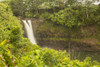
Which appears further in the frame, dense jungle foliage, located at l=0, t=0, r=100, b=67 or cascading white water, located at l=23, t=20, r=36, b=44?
cascading white water, located at l=23, t=20, r=36, b=44

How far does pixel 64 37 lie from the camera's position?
20.4 m

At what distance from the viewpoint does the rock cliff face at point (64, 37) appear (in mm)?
18422

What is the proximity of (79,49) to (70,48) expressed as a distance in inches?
68.4

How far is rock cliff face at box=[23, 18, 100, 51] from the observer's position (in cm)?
1842

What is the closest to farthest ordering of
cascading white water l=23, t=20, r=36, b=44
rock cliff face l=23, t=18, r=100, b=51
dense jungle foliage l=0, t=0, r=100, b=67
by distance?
1. dense jungle foliage l=0, t=0, r=100, b=67
2. rock cliff face l=23, t=18, r=100, b=51
3. cascading white water l=23, t=20, r=36, b=44

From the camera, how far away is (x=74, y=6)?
19.7m

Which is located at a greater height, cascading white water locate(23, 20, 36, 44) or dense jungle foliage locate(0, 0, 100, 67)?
dense jungle foliage locate(0, 0, 100, 67)

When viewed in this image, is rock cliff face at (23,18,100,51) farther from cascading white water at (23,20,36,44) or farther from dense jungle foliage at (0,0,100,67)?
dense jungle foliage at (0,0,100,67)

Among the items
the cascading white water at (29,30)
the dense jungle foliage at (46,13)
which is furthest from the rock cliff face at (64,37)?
the dense jungle foliage at (46,13)

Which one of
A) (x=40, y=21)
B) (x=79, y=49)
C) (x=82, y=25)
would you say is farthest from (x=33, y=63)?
(x=40, y=21)

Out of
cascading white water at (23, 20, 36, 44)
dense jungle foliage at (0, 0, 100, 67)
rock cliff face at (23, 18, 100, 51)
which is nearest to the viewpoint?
dense jungle foliage at (0, 0, 100, 67)

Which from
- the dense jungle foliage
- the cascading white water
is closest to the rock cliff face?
the cascading white water

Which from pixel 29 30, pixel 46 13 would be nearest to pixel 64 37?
pixel 46 13

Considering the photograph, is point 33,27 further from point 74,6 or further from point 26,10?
point 74,6
